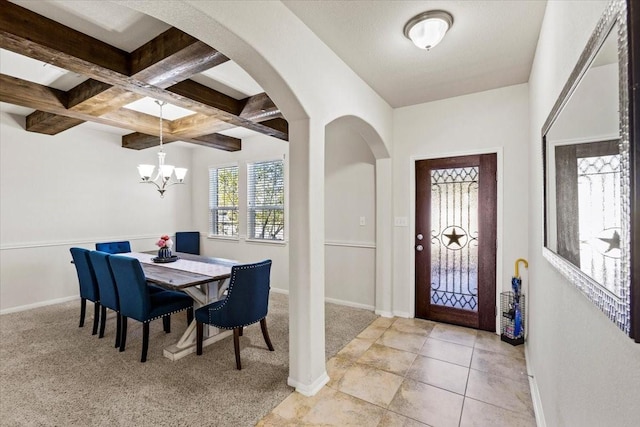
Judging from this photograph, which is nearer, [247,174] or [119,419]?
[119,419]

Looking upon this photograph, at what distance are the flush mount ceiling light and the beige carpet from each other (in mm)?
2740

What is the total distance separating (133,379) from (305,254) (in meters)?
1.72

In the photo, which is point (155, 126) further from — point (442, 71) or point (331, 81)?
point (442, 71)

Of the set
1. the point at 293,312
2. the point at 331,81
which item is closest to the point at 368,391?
the point at 293,312

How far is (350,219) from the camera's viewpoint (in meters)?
4.27

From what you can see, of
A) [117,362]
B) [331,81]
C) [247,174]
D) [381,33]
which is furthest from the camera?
[247,174]

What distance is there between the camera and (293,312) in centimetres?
231

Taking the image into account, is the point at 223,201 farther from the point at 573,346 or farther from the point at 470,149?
the point at 573,346

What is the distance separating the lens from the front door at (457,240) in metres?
3.34

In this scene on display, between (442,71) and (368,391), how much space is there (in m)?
2.83

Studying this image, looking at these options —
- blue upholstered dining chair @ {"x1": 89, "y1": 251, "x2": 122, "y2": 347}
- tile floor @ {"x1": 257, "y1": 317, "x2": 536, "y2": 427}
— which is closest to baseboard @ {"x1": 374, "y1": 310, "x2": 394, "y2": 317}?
tile floor @ {"x1": 257, "y1": 317, "x2": 536, "y2": 427}

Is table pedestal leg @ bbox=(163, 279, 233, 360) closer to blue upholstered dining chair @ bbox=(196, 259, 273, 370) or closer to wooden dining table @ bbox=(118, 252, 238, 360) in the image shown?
wooden dining table @ bbox=(118, 252, 238, 360)

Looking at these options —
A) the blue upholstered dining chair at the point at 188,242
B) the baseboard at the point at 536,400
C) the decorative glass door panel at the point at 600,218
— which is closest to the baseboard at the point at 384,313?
the baseboard at the point at 536,400

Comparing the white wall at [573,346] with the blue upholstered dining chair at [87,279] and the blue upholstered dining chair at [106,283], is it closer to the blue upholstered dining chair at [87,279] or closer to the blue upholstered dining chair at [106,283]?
the blue upholstered dining chair at [106,283]
